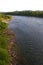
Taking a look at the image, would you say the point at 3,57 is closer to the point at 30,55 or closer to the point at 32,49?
the point at 30,55

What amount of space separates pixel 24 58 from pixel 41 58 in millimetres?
2561

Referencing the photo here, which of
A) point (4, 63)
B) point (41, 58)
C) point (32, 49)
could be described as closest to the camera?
point (4, 63)

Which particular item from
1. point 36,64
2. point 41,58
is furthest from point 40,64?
point 41,58

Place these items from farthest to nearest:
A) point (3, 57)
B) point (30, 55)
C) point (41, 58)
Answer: point (30, 55) < point (41, 58) < point (3, 57)

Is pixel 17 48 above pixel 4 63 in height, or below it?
below

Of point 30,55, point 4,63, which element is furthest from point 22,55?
point 4,63

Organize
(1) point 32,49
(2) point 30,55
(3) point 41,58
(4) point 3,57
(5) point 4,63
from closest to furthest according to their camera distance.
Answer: (5) point 4,63 < (4) point 3,57 < (3) point 41,58 < (2) point 30,55 < (1) point 32,49

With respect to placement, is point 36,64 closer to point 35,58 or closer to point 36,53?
point 35,58

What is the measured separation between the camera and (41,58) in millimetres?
24547

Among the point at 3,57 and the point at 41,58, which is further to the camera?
the point at 41,58

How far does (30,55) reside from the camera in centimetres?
2612

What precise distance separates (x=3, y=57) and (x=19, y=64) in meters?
2.41

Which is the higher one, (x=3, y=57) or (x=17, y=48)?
(x=3, y=57)

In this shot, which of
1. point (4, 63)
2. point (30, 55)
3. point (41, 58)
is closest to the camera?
point (4, 63)
